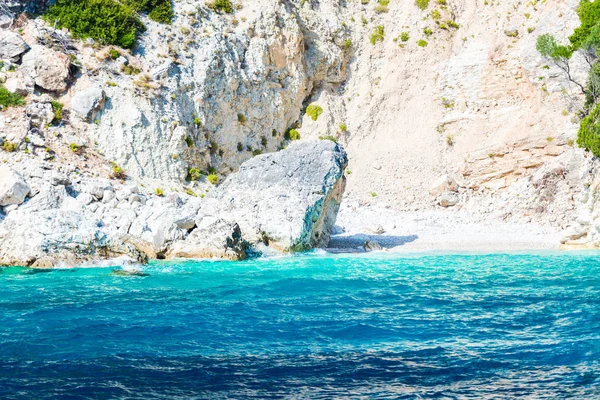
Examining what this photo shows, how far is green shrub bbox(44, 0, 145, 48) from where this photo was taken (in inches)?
1275

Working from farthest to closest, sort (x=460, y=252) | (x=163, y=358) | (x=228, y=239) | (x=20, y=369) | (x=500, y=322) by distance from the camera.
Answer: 1. (x=460, y=252)
2. (x=228, y=239)
3. (x=500, y=322)
4. (x=163, y=358)
5. (x=20, y=369)

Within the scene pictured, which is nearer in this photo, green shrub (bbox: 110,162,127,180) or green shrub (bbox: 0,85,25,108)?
green shrub (bbox: 0,85,25,108)

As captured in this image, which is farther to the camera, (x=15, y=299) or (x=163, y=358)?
(x=15, y=299)

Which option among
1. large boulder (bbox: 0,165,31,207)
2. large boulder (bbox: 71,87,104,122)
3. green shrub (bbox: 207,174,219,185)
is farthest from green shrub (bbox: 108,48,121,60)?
large boulder (bbox: 0,165,31,207)

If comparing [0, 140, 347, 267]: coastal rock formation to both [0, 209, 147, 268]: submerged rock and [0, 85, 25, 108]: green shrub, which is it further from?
[0, 85, 25, 108]: green shrub

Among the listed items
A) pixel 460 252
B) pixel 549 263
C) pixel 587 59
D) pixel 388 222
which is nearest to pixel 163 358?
pixel 549 263

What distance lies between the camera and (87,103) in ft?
98.1

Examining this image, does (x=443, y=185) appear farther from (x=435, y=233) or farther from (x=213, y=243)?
(x=213, y=243)

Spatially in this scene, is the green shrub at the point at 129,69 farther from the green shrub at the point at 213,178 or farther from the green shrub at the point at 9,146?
the green shrub at the point at 9,146

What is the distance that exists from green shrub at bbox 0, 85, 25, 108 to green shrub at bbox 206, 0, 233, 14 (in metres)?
13.7

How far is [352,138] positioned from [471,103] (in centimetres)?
763

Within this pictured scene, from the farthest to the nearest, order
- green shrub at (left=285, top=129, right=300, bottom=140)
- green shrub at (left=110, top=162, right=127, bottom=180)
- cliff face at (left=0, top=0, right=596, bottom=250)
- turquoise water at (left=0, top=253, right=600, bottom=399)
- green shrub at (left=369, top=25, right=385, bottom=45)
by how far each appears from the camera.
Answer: green shrub at (left=369, top=25, right=385, bottom=45), green shrub at (left=285, top=129, right=300, bottom=140), cliff face at (left=0, top=0, right=596, bottom=250), green shrub at (left=110, top=162, right=127, bottom=180), turquoise water at (left=0, top=253, right=600, bottom=399)

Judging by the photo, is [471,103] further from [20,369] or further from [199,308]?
[20,369]

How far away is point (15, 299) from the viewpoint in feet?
44.1
